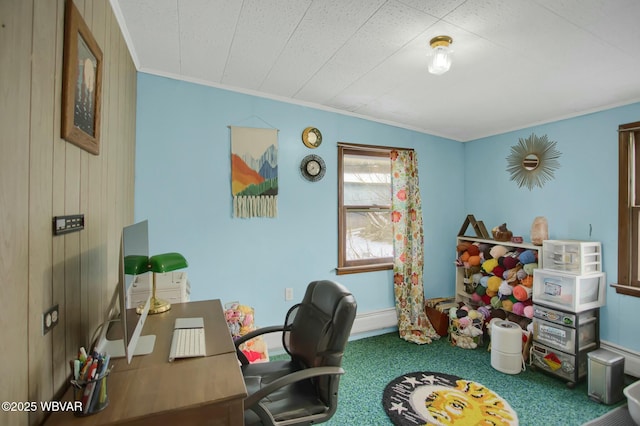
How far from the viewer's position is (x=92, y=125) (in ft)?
4.70

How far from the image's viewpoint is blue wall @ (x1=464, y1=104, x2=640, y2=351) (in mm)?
2707

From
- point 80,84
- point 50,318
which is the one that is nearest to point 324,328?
point 50,318

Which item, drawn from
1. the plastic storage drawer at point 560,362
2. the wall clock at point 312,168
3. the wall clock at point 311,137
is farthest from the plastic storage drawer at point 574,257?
the wall clock at point 311,137

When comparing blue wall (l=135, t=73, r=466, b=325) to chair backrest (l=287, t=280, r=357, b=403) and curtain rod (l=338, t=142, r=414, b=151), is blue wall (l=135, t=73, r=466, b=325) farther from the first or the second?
chair backrest (l=287, t=280, r=357, b=403)

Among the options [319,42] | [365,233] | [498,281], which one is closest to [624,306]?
[498,281]

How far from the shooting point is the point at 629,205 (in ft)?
8.65

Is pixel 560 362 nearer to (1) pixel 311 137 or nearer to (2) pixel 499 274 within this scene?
(2) pixel 499 274

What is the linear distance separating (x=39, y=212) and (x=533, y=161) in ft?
12.8

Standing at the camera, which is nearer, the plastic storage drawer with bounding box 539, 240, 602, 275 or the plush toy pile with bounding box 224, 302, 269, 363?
the plush toy pile with bounding box 224, 302, 269, 363

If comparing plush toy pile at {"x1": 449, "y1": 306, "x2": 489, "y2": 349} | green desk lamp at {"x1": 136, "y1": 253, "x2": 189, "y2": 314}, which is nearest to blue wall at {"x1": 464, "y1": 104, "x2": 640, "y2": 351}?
plush toy pile at {"x1": 449, "y1": 306, "x2": 489, "y2": 349}

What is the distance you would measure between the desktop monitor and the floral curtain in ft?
8.69

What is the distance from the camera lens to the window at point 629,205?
2.63m

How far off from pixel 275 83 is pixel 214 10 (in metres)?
0.99

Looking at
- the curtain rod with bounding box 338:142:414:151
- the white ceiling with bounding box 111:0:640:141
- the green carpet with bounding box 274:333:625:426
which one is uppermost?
the white ceiling with bounding box 111:0:640:141
